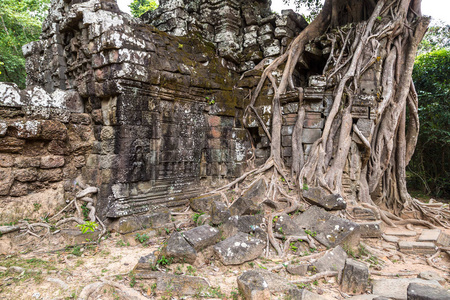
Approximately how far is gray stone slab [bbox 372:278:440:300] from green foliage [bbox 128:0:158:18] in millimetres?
17358

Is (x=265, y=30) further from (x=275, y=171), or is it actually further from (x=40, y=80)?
(x=40, y=80)

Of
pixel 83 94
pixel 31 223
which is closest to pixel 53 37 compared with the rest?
pixel 83 94

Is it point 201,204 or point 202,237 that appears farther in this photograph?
point 201,204

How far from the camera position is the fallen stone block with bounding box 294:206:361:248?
3.62 meters

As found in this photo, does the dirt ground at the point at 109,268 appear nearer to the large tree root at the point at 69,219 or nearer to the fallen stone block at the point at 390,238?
the large tree root at the point at 69,219

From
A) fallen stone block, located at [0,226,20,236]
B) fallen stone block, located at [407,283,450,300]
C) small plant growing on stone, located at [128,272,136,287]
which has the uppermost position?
fallen stone block, located at [0,226,20,236]

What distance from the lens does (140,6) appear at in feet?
56.5

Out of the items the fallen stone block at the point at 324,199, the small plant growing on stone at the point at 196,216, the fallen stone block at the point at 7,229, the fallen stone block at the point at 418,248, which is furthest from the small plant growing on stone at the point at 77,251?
the fallen stone block at the point at 418,248

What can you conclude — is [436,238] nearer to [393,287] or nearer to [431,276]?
[431,276]

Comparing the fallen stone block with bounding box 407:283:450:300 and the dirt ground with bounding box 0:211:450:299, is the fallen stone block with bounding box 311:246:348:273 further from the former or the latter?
the fallen stone block with bounding box 407:283:450:300

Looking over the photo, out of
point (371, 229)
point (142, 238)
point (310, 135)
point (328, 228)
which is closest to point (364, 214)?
point (371, 229)

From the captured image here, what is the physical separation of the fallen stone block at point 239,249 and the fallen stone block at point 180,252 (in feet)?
0.99

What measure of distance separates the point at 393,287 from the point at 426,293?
706 millimetres

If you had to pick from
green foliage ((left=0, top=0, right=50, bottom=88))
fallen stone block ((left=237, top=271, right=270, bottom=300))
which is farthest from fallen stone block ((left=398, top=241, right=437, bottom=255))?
green foliage ((left=0, top=0, right=50, bottom=88))
